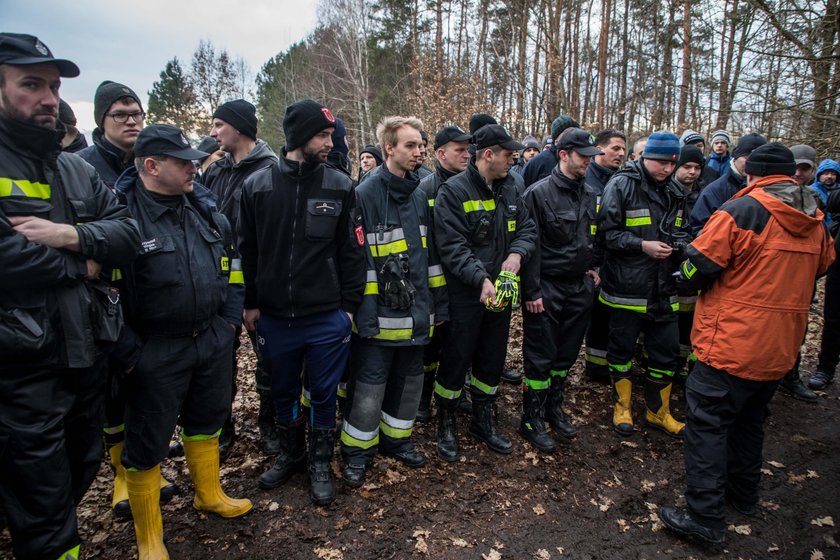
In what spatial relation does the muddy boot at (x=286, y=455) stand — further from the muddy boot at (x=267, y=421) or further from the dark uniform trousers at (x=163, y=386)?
the dark uniform trousers at (x=163, y=386)

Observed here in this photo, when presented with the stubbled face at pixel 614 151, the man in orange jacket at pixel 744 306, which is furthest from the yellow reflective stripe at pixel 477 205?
the stubbled face at pixel 614 151

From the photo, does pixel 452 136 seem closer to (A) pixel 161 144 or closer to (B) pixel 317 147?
(B) pixel 317 147

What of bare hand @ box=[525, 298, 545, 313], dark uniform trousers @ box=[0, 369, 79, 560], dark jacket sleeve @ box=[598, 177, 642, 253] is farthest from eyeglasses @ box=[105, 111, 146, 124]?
dark jacket sleeve @ box=[598, 177, 642, 253]

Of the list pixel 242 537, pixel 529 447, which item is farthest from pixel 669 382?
pixel 242 537

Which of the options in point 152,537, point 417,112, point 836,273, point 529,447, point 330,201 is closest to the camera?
point 152,537

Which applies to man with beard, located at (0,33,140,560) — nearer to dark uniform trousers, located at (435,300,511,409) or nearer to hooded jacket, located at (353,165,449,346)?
hooded jacket, located at (353,165,449,346)

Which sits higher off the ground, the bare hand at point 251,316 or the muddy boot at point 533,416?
the bare hand at point 251,316

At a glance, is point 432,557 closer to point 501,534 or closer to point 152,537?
point 501,534

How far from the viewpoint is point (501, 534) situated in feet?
10.5

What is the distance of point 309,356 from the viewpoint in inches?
133

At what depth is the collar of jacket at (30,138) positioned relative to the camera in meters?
2.12

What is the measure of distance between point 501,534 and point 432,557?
1.72ft

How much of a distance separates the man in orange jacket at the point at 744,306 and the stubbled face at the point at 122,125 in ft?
13.6

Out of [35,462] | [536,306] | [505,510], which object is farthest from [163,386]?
[536,306]
